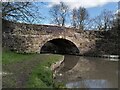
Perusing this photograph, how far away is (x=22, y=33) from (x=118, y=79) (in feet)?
41.8

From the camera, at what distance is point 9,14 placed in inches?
780

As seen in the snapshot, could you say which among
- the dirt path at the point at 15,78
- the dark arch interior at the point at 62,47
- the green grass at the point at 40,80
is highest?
the dirt path at the point at 15,78

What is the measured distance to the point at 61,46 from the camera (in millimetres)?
33000

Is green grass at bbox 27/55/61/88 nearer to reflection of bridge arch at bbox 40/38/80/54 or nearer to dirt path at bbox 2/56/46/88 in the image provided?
dirt path at bbox 2/56/46/88

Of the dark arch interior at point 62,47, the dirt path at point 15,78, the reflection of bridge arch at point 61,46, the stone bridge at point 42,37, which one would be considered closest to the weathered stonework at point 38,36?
the stone bridge at point 42,37

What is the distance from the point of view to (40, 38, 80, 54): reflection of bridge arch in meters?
28.4

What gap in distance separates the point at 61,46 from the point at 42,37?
6.94m

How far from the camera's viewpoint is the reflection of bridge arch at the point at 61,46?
28422mm

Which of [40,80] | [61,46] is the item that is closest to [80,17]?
[61,46]

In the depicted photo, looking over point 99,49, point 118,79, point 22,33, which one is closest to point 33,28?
point 22,33

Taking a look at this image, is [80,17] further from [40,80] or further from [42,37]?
[40,80]

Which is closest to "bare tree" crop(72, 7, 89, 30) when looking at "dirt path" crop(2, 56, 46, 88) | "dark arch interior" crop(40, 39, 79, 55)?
"dark arch interior" crop(40, 39, 79, 55)

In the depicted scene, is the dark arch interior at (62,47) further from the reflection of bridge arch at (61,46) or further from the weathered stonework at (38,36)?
the weathered stonework at (38,36)

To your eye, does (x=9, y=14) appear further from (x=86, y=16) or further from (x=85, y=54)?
(x=86, y=16)
